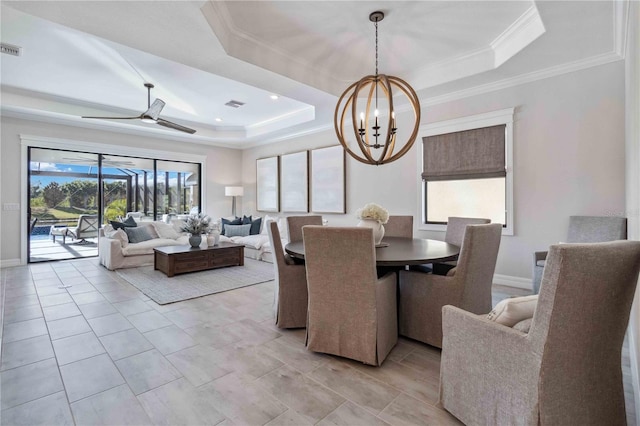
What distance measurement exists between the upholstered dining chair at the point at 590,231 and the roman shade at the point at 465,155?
1.02 metres

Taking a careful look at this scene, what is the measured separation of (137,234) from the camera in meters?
5.55

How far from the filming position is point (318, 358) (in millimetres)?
2279

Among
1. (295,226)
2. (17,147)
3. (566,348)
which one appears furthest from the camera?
(17,147)

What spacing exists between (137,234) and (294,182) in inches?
128

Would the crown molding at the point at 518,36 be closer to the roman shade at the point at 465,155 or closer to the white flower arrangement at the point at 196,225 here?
the roman shade at the point at 465,155

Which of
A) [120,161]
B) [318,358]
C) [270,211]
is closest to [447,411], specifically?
[318,358]

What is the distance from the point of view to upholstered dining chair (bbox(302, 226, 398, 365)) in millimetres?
2059

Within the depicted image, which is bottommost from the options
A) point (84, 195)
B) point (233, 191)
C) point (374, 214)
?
point (374, 214)

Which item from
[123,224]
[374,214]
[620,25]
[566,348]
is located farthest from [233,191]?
[566,348]

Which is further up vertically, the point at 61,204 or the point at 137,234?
the point at 61,204

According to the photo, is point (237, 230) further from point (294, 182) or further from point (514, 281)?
point (514, 281)

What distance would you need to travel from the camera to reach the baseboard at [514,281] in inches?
154

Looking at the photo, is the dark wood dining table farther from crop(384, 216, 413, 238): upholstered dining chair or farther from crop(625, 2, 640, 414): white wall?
crop(625, 2, 640, 414): white wall

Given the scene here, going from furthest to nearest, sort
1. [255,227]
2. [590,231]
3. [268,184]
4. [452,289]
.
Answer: [268,184], [255,227], [590,231], [452,289]
